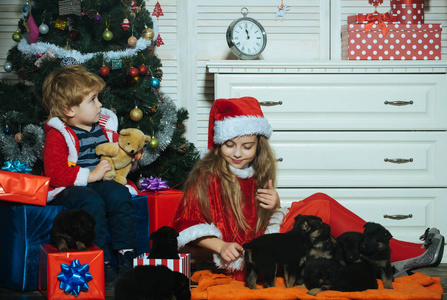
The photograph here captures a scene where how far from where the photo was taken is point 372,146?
2.66 metres

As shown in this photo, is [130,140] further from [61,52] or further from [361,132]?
[361,132]

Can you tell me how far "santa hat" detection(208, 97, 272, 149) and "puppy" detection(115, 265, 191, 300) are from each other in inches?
25.2

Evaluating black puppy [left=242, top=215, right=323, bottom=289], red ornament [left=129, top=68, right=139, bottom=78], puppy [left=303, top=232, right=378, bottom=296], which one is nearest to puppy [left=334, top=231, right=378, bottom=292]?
puppy [left=303, top=232, right=378, bottom=296]

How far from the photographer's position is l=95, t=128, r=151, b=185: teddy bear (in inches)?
91.6

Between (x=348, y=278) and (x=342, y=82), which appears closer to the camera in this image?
(x=348, y=278)

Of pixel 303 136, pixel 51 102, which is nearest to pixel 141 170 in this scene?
pixel 51 102

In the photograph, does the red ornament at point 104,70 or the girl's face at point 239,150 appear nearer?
the girl's face at point 239,150

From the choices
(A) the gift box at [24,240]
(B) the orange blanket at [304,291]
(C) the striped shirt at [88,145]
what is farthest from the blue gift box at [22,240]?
(B) the orange blanket at [304,291]

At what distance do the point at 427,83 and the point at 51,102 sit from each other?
1.81 m

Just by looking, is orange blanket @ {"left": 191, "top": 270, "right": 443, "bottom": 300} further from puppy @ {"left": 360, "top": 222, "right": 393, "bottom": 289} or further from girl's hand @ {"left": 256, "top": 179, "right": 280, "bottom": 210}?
girl's hand @ {"left": 256, "top": 179, "right": 280, "bottom": 210}

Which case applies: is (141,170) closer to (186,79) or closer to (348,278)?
(186,79)

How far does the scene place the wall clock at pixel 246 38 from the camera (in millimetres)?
2799

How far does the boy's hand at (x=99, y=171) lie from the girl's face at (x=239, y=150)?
0.52 m

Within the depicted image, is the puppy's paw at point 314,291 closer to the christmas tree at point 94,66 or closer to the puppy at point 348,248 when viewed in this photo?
the puppy at point 348,248
